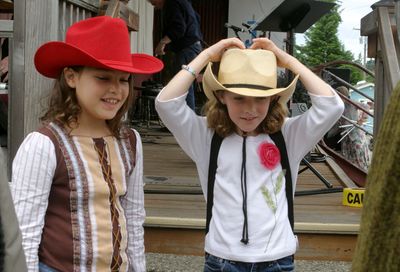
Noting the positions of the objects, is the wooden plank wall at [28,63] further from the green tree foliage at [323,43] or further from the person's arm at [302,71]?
the green tree foliage at [323,43]

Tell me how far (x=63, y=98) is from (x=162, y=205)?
192 centimetres

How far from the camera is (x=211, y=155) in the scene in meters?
2.13

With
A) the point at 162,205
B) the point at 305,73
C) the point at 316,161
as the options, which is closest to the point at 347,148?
the point at 316,161

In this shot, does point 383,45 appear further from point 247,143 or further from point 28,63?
point 28,63

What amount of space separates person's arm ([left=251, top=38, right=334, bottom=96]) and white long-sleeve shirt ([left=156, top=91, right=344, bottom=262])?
30 mm

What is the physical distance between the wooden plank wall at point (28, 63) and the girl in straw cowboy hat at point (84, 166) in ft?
2.93

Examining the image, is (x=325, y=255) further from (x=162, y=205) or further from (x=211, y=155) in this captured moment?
(x=211, y=155)

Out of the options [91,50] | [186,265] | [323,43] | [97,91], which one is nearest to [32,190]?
[97,91]

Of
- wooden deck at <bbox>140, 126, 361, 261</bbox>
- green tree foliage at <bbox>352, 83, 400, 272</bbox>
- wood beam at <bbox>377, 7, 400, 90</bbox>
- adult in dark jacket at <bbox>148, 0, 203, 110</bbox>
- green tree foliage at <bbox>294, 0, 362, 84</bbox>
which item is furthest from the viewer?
green tree foliage at <bbox>294, 0, 362, 84</bbox>

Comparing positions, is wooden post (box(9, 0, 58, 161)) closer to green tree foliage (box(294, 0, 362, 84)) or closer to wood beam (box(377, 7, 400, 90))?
wood beam (box(377, 7, 400, 90))

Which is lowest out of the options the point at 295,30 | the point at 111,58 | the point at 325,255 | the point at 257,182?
the point at 325,255

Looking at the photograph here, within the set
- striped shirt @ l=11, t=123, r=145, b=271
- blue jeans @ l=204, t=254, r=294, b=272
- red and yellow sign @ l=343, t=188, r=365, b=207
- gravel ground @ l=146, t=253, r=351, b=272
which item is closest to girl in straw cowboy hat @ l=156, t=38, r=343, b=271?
blue jeans @ l=204, t=254, r=294, b=272

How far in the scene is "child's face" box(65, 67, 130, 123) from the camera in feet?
6.40

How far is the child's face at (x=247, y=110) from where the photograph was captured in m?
2.03
